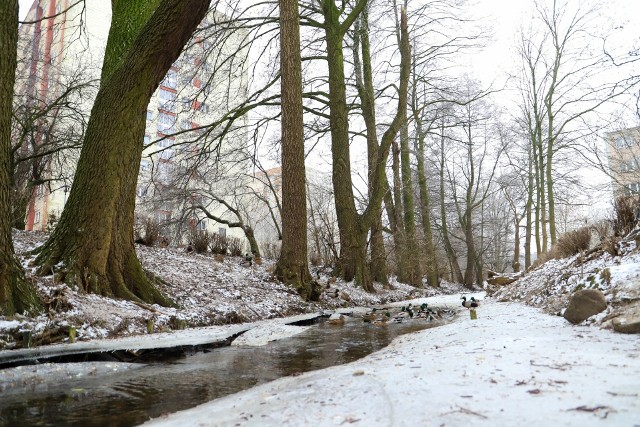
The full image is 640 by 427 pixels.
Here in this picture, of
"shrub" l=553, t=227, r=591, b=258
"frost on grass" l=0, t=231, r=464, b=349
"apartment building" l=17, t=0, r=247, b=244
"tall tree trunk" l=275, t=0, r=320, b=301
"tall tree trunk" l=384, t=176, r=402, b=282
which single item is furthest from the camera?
"tall tree trunk" l=384, t=176, r=402, b=282

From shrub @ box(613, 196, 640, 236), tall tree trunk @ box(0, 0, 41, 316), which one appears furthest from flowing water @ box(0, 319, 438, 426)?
shrub @ box(613, 196, 640, 236)

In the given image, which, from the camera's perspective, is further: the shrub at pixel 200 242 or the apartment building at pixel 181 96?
the shrub at pixel 200 242

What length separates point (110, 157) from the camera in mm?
5559

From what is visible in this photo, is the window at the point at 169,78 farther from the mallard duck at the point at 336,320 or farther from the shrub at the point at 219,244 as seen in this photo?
the mallard duck at the point at 336,320

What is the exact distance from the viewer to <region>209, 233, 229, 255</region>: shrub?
40.9 ft

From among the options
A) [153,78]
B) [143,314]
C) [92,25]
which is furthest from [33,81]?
[92,25]

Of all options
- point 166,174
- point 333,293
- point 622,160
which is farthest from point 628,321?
point 622,160

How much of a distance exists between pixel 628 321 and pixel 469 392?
6.09ft

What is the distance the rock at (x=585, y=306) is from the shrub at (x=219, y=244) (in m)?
10.2

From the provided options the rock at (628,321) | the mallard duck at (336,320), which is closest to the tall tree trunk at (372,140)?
the mallard duck at (336,320)

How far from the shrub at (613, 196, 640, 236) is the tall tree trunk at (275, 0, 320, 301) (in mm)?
5416

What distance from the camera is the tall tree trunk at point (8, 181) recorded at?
4062mm

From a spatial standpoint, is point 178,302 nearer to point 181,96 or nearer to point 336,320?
point 336,320

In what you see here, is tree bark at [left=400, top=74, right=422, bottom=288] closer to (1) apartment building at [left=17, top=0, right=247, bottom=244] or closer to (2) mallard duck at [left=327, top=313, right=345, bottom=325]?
(1) apartment building at [left=17, top=0, right=247, bottom=244]
